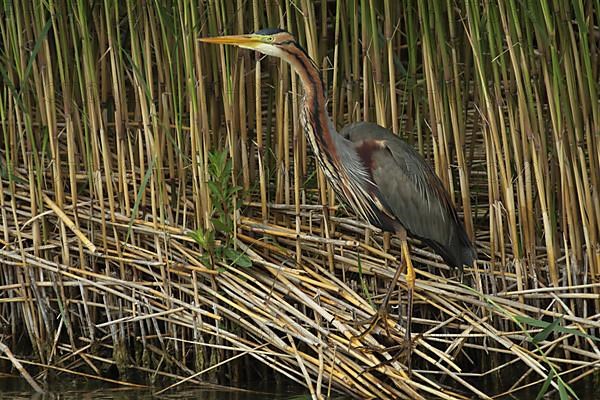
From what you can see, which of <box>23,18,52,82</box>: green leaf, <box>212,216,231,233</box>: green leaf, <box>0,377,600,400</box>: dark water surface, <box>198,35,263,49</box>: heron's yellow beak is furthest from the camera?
<box>212,216,231,233</box>: green leaf

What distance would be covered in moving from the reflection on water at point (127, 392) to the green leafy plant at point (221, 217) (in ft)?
1.38

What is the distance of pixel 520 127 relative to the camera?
3410 mm

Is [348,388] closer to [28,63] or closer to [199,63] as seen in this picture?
[199,63]

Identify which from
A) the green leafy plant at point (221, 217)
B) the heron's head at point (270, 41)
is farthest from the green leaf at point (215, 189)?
the heron's head at point (270, 41)

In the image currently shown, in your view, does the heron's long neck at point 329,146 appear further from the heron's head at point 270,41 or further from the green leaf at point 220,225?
the green leaf at point 220,225

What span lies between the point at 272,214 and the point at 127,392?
78 centimetres

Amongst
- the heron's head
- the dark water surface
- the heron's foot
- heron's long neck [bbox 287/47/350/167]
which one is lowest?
the dark water surface

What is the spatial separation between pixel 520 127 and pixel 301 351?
1.01 m

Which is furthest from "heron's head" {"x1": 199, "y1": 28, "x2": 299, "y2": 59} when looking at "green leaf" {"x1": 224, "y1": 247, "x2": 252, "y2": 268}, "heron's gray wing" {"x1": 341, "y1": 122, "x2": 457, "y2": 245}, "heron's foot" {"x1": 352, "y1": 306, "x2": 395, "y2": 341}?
"heron's foot" {"x1": 352, "y1": 306, "x2": 395, "y2": 341}

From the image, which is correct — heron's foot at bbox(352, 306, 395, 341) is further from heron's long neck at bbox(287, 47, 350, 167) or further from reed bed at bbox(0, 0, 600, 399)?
heron's long neck at bbox(287, 47, 350, 167)

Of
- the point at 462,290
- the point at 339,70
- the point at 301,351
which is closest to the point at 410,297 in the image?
the point at 462,290

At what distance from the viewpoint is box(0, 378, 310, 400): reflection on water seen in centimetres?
349

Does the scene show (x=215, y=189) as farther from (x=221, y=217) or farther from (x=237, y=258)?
(x=237, y=258)

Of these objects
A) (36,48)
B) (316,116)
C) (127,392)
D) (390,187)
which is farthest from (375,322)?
(36,48)
